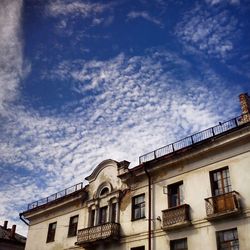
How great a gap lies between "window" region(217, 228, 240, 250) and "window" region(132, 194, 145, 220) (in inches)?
→ 214

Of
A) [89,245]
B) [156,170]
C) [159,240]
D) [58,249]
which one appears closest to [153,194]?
[156,170]

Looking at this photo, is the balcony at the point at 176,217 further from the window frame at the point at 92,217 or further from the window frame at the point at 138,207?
the window frame at the point at 92,217

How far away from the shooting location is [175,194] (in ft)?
64.3

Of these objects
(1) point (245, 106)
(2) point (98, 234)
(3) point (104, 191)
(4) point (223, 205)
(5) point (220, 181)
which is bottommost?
(4) point (223, 205)

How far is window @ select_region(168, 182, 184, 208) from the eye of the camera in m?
19.2

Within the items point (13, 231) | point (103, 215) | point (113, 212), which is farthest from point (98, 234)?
point (13, 231)

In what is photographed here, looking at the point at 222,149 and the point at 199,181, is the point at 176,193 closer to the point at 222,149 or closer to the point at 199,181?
the point at 199,181

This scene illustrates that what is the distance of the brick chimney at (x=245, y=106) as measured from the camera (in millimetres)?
18000

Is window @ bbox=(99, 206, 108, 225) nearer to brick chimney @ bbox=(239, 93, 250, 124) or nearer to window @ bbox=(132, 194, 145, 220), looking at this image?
window @ bbox=(132, 194, 145, 220)

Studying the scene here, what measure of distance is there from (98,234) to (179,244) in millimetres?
5961

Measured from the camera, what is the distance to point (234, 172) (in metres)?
17.0

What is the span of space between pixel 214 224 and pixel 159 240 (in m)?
3.62

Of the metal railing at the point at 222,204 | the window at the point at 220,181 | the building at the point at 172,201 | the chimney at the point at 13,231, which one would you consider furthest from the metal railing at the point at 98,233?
the chimney at the point at 13,231

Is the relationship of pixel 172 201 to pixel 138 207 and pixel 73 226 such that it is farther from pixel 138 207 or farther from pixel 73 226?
pixel 73 226
